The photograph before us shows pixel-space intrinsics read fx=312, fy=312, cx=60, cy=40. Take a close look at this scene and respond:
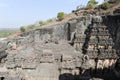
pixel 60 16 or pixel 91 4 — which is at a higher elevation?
pixel 91 4

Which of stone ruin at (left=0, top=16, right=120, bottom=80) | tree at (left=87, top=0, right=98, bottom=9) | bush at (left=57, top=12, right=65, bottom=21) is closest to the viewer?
stone ruin at (left=0, top=16, right=120, bottom=80)

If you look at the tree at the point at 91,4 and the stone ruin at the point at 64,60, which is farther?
the tree at the point at 91,4

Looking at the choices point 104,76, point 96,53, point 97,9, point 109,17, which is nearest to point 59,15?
point 97,9

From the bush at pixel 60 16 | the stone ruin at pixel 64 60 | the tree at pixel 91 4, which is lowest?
the stone ruin at pixel 64 60

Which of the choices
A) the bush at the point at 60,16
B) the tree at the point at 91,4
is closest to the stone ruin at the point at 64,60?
the bush at the point at 60,16

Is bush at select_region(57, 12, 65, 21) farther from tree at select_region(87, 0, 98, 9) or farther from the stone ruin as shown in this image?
the stone ruin

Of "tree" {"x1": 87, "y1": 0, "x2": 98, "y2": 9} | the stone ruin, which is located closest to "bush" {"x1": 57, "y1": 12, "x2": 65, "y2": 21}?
"tree" {"x1": 87, "y1": 0, "x2": 98, "y2": 9}

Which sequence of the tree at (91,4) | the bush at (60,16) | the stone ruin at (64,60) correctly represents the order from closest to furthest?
the stone ruin at (64,60), the bush at (60,16), the tree at (91,4)

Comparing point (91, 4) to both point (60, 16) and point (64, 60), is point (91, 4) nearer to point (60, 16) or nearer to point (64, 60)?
point (60, 16)

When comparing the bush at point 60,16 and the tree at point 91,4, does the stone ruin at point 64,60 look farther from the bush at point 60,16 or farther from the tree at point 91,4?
the tree at point 91,4

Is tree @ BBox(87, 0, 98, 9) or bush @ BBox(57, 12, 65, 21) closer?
bush @ BBox(57, 12, 65, 21)

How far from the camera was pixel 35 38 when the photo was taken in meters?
49.5

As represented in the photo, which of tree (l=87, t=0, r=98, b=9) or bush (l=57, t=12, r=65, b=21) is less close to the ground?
tree (l=87, t=0, r=98, b=9)

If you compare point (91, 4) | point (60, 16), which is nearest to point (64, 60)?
point (60, 16)
